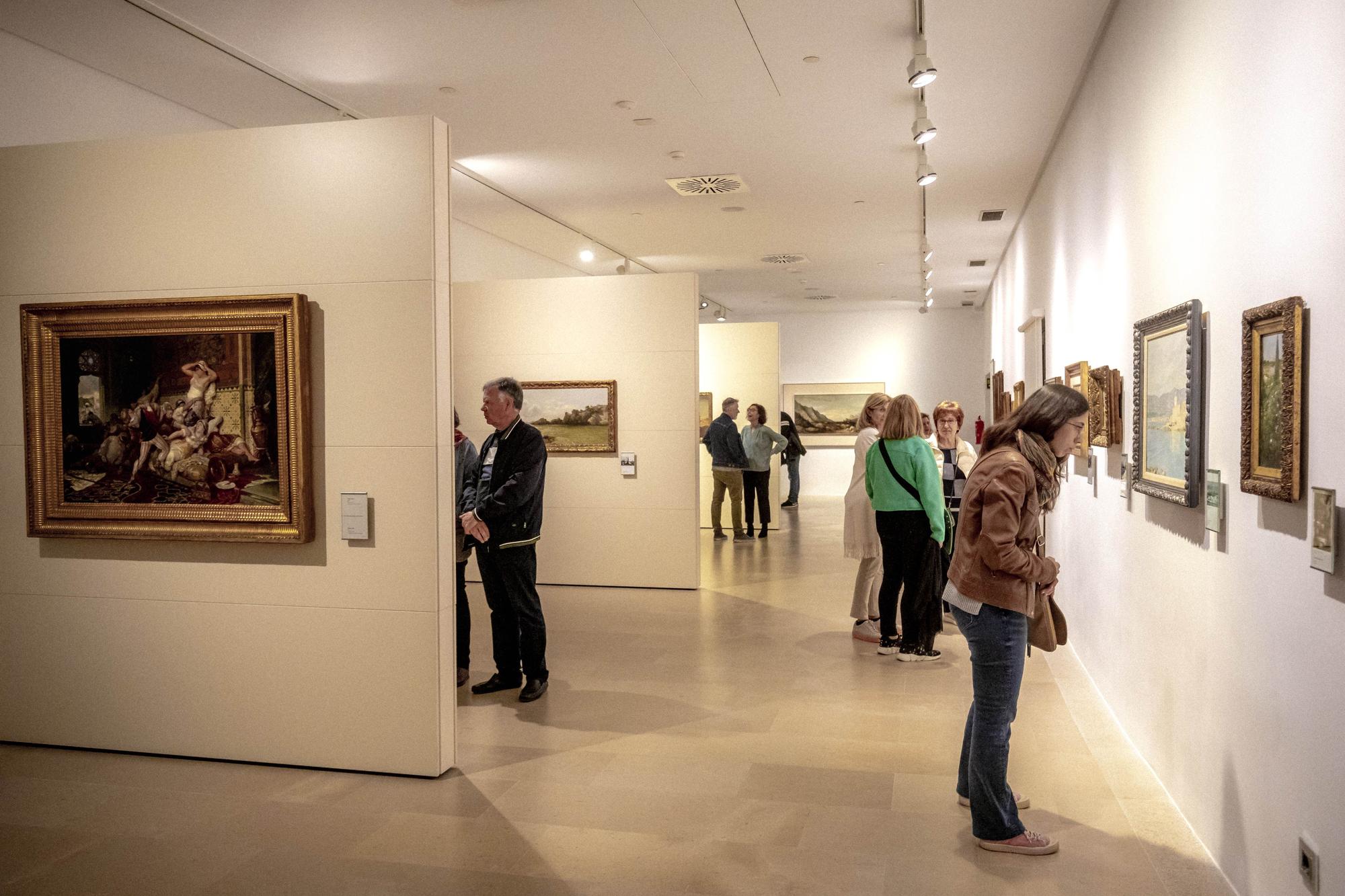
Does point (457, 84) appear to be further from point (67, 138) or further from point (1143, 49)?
point (1143, 49)

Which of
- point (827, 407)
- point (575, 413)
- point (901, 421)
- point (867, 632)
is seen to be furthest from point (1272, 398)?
point (827, 407)

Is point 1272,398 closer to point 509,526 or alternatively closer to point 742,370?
point 509,526

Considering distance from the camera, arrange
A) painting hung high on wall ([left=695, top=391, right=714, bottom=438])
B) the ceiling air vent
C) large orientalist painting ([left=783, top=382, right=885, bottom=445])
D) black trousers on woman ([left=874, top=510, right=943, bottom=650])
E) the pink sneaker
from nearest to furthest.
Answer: the pink sneaker < black trousers on woman ([left=874, top=510, right=943, bottom=650]) < the ceiling air vent < painting hung high on wall ([left=695, top=391, right=714, bottom=438]) < large orientalist painting ([left=783, top=382, right=885, bottom=445])

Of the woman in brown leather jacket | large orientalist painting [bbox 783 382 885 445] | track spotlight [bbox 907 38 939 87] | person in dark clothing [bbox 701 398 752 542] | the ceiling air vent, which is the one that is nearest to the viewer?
the woman in brown leather jacket

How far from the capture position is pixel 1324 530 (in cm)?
254

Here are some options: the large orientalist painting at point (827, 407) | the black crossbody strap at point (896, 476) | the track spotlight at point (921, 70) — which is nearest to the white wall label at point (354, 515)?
the black crossbody strap at point (896, 476)

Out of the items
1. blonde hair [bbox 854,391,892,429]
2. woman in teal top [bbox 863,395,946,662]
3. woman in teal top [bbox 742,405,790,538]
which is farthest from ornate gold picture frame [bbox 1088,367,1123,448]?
woman in teal top [bbox 742,405,790,538]

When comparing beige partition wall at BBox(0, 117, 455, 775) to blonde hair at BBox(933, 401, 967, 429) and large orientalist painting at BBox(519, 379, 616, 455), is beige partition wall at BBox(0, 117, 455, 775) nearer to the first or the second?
blonde hair at BBox(933, 401, 967, 429)

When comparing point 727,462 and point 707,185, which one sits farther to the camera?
point 727,462

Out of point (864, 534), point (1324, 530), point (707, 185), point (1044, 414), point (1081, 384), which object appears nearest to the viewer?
point (1324, 530)

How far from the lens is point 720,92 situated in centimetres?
672

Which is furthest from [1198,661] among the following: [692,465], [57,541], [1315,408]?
[692,465]

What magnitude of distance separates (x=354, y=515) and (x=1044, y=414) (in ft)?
9.75

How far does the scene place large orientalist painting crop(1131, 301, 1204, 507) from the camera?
12.0 ft
